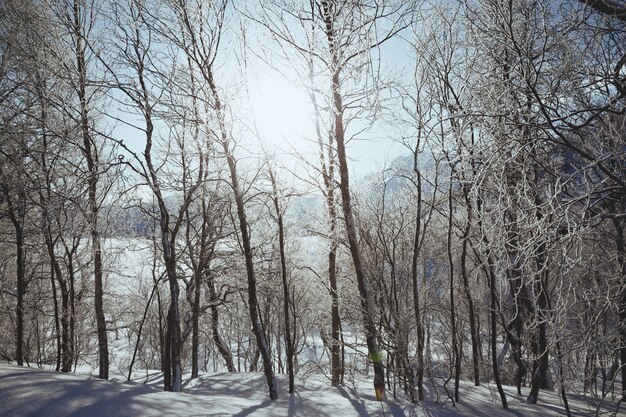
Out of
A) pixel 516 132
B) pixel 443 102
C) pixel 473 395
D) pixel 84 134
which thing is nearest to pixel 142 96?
pixel 84 134

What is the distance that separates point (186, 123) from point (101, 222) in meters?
3.07

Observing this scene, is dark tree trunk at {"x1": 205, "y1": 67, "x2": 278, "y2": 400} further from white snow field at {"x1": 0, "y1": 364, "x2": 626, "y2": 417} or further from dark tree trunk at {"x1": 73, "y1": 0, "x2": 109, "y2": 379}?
dark tree trunk at {"x1": 73, "y1": 0, "x2": 109, "y2": 379}

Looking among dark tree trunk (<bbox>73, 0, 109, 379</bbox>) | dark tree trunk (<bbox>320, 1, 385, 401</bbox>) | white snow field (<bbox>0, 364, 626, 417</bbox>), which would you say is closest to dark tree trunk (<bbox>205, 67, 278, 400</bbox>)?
white snow field (<bbox>0, 364, 626, 417</bbox>)

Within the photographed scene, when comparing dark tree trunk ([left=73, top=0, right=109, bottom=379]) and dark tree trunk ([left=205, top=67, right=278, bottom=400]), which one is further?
dark tree trunk ([left=73, top=0, right=109, bottom=379])

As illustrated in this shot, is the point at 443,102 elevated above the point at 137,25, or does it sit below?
below

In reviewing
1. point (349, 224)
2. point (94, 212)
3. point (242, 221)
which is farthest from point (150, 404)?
point (94, 212)

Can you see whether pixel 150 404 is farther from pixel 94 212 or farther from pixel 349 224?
pixel 94 212

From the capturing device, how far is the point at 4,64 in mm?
8906

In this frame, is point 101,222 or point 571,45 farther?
point 101,222

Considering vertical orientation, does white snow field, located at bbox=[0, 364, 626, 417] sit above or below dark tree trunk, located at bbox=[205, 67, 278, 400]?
below

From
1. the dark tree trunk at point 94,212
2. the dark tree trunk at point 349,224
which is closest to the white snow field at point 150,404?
the dark tree trunk at point 349,224

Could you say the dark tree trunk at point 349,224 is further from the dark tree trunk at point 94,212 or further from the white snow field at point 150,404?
the dark tree trunk at point 94,212

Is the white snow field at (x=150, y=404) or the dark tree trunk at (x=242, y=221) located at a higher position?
the dark tree trunk at (x=242, y=221)

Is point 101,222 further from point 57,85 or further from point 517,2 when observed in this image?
point 517,2
